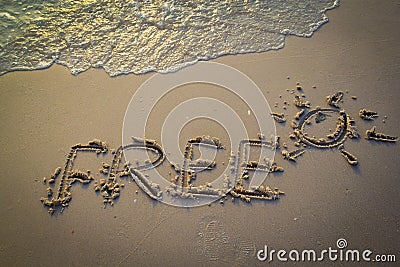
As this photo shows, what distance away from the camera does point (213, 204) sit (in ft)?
7.78

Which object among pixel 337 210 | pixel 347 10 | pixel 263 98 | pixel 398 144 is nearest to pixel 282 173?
pixel 337 210

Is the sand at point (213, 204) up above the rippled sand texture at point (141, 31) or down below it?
below

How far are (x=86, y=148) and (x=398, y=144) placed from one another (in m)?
2.45

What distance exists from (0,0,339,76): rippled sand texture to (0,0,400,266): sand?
22cm

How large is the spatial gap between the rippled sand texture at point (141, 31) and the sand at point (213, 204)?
0.74ft

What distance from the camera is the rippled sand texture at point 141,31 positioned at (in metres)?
3.40

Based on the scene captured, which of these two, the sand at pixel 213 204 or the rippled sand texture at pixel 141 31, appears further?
the rippled sand texture at pixel 141 31

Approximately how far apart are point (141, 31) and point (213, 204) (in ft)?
7.23

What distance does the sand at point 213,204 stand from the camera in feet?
7.22

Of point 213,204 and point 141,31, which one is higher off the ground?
point 141,31

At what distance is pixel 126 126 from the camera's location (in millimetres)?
2820

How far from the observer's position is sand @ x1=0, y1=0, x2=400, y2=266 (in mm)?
2199

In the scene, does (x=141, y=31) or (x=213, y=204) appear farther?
(x=141, y=31)

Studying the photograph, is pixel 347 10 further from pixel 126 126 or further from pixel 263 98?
pixel 126 126
